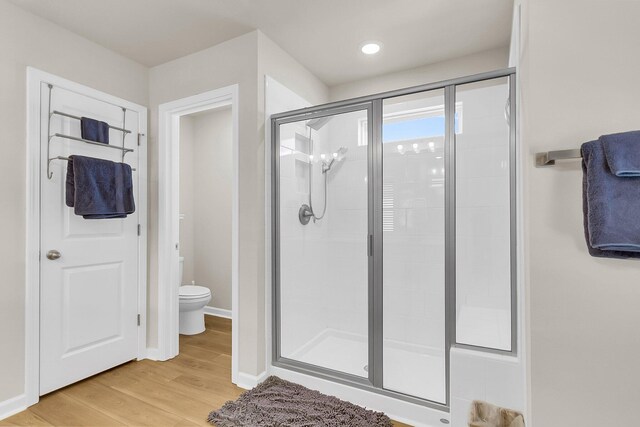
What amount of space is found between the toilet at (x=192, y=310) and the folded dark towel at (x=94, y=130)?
1531mm

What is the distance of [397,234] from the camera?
7.04ft

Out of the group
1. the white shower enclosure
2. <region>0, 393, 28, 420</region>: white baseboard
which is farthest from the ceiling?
<region>0, 393, 28, 420</region>: white baseboard

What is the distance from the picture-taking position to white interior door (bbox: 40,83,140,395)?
86.0 inches

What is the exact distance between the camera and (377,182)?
2.10m

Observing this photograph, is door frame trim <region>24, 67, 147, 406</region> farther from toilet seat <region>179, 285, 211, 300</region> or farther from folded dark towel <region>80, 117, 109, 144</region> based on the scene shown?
toilet seat <region>179, 285, 211, 300</region>

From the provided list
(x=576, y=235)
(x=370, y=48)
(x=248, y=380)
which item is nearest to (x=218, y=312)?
(x=248, y=380)

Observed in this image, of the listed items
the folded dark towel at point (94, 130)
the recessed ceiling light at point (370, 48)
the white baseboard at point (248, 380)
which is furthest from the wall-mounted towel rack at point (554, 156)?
the folded dark towel at point (94, 130)

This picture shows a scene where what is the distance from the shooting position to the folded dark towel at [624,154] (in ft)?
3.15

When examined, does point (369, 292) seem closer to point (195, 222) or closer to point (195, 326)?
point (195, 326)

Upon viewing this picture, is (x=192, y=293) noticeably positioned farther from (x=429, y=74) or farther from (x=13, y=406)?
(x=429, y=74)

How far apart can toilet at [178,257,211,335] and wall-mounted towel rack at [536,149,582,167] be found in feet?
10.3

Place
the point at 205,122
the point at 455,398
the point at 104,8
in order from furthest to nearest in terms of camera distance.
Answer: the point at 205,122, the point at 104,8, the point at 455,398

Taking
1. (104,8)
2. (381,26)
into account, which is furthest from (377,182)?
(104,8)

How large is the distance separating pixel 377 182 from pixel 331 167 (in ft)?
1.61
